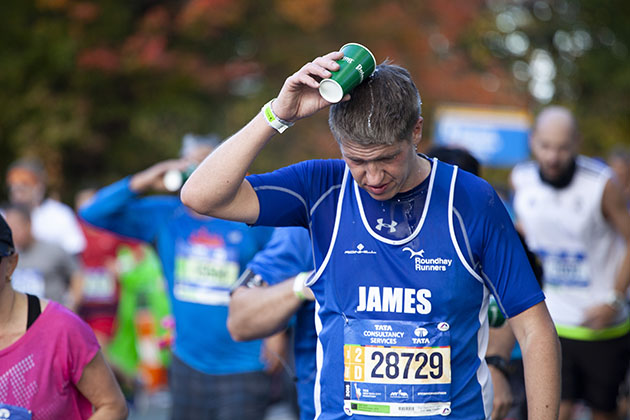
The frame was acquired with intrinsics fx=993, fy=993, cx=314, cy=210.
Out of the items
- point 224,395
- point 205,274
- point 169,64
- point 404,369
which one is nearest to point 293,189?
point 404,369

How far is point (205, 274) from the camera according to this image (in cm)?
689

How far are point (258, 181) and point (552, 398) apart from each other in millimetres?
1204

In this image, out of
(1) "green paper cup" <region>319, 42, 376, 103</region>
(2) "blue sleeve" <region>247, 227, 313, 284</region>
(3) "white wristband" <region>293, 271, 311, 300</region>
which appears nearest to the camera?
(1) "green paper cup" <region>319, 42, 376, 103</region>

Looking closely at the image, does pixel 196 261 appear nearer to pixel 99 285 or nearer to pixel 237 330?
pixel 237 330

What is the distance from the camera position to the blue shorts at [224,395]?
679cm

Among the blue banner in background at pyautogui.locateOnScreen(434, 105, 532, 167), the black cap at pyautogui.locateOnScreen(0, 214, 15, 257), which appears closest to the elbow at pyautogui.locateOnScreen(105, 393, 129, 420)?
the black cap at pyautogui.locateOnScreen(0, 214, 15, 257)

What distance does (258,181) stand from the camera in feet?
11.0

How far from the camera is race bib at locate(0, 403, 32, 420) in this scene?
3773 mm

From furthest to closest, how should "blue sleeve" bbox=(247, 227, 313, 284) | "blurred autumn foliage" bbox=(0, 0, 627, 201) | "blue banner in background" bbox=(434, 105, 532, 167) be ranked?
1. "blue banner in background" bbox=(434, 105, 532, 167)
2. "blurred autumn foliage" bbox=(0, 0, 627, 201)
3. "blue sleeve" bbox=(247, 227, 313, 284)

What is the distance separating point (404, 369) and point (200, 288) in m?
3.76

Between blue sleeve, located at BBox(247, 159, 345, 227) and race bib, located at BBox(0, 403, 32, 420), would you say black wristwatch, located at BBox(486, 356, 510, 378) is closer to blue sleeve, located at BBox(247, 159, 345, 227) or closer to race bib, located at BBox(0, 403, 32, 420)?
blue sleeve, located at BBox(247, 159, 345, 227)

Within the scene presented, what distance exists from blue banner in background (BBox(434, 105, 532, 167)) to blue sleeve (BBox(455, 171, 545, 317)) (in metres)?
16.4

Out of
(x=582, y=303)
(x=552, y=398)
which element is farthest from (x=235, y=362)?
(x=552, y=398)

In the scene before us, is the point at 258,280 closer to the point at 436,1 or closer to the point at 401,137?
the point at 401,137
